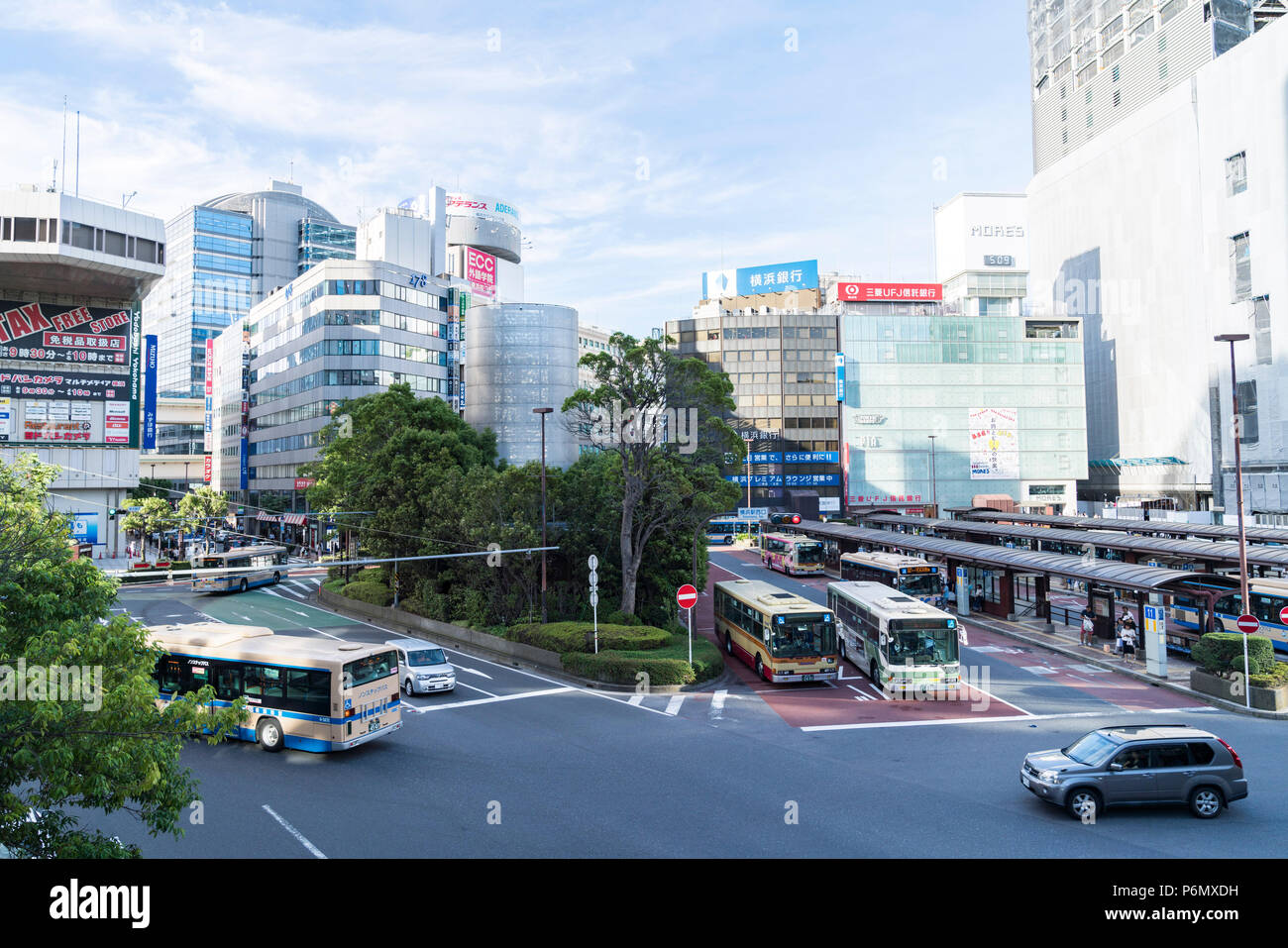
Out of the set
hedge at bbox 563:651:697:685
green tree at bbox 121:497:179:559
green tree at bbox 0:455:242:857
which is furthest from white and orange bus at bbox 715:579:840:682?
green tree at bbox 121:497:179:559

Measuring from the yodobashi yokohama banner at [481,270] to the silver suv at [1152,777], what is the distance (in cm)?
9759

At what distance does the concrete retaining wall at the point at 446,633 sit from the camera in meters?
29.0

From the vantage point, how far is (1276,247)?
221 feet

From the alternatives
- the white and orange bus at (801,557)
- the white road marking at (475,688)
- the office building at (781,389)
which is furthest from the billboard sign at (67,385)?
the office building at (781,389)

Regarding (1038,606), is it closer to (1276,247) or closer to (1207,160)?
(1276,247)

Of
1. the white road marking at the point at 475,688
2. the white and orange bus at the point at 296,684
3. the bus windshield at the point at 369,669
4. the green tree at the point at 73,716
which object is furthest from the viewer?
the white road marking at the point at 475,688

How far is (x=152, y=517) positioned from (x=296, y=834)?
6132 centimetres

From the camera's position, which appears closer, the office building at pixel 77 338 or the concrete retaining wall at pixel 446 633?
the concrete retaining wall at pixel 446 633

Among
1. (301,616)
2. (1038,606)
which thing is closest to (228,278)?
(301,616)

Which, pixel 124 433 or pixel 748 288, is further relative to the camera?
pixel 748 288

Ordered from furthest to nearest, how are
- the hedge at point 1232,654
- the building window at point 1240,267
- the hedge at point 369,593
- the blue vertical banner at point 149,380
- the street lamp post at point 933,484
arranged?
the street lamp post at point 933,484 < the building window at point 1240,267 < the blue vertical banner at point 149,380 < the hedge at point 369,593 < the hedge at point 1232,654

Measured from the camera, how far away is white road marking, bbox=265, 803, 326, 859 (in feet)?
40.1

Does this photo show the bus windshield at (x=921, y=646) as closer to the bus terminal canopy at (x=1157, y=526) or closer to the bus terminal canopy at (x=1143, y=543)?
the bus terminal canopy at (x=1143, y=543)
